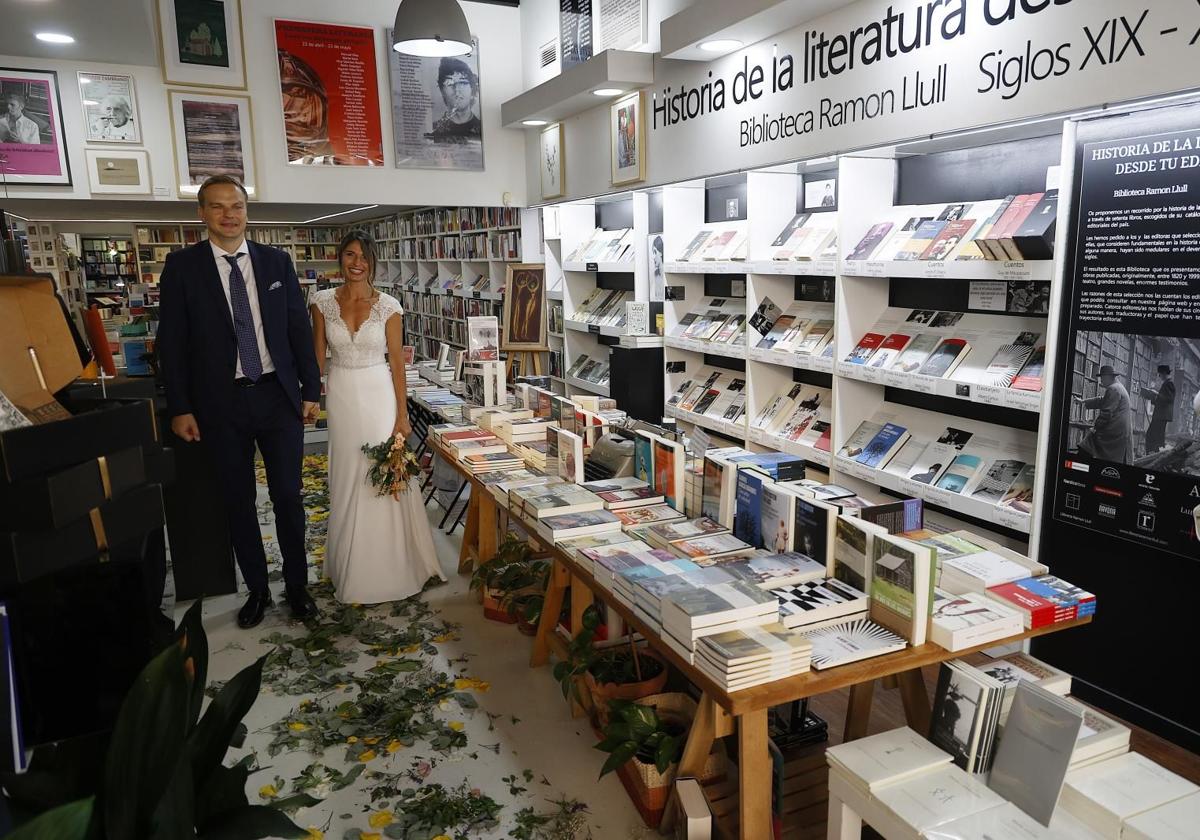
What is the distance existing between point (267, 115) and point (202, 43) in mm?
588

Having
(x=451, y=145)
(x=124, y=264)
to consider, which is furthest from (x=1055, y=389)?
(x=124, y=264)

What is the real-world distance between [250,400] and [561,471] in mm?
1386

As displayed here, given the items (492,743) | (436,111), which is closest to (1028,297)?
(492,743)

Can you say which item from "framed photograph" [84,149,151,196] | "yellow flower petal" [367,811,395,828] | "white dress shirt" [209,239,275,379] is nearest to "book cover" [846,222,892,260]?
"white dress shirt" [209,239,275,379]

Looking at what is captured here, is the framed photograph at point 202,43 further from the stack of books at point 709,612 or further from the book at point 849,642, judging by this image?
the book at point 849,642

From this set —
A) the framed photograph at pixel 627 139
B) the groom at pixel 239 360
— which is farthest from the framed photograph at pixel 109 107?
the framed photograph at pixel 627 139

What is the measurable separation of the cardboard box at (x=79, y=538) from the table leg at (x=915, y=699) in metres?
2.02

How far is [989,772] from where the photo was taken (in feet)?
6.16

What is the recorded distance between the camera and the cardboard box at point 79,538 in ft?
3.89

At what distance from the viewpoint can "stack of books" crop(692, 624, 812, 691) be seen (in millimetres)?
1843

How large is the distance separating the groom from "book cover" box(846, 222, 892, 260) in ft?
8.34

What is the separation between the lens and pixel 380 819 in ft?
7.95

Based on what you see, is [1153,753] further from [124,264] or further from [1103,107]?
[124,264]

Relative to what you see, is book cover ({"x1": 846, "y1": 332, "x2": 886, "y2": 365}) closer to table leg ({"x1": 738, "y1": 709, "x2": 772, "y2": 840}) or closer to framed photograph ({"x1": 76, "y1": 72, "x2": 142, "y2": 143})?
table leg ({"x1": 738, "y1": 709, "x2": 772, "y2": 840})
